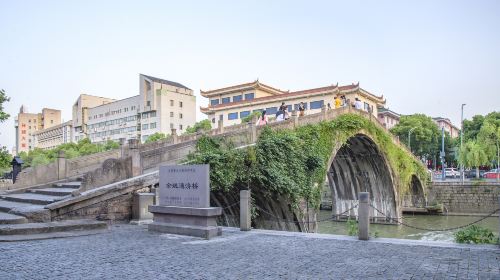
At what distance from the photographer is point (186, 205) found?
10.8 meters

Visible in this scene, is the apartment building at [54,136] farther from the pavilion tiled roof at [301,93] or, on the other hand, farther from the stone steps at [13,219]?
the stone steps at [13,219]

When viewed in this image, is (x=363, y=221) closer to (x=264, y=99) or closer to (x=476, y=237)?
(x=476, y=237)

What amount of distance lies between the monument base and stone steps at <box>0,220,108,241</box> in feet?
4.88

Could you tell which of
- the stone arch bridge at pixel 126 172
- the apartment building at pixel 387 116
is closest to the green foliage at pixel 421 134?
the apartment building at pixel 387 116

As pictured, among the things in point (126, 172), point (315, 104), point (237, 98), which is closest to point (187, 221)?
point (126, 172)

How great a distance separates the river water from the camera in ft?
89.3

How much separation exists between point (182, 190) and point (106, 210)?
A: 10.2 feet

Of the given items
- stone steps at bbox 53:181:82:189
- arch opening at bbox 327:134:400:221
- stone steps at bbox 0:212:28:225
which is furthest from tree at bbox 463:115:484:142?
stone steps at bbox 0:212:28:225

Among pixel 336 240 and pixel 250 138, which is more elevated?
pixel 250 138

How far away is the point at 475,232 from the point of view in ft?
31.1

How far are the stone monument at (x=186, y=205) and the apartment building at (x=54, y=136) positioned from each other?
100272 millimetres

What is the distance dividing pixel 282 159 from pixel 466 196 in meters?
27.8

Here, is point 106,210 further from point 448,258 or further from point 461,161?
point 461,161

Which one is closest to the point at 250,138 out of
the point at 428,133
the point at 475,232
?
the point at 475,232
